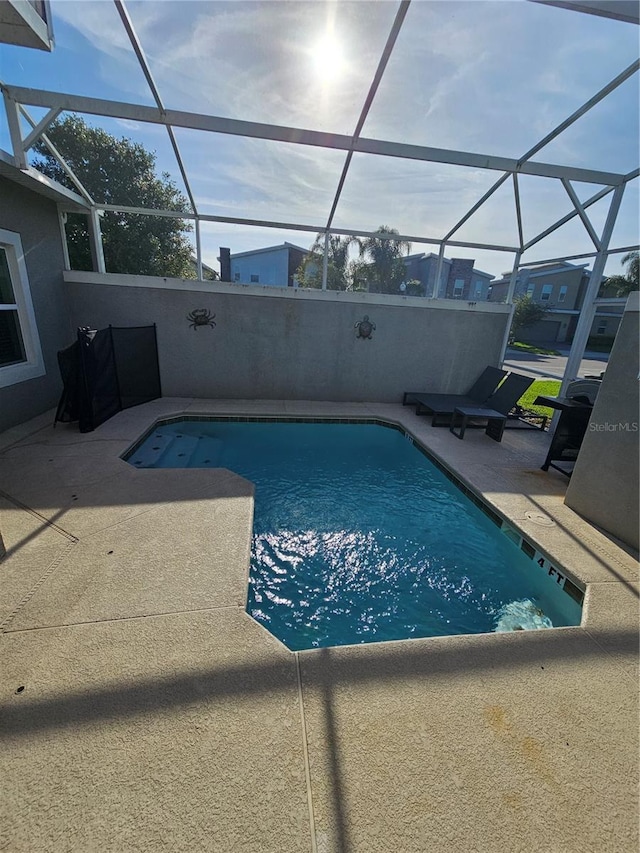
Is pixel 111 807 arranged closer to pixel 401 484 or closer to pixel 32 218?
pixel 401 484

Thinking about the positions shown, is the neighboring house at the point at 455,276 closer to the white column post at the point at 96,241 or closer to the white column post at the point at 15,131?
the white column post at the point at 96,241

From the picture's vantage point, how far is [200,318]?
289 inches

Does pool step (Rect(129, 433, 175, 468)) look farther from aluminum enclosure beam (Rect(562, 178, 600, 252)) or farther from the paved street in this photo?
aluminum enclosure beam (Rect(562, 178, 600, 252))

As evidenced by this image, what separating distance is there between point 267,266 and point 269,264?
0.21 meters

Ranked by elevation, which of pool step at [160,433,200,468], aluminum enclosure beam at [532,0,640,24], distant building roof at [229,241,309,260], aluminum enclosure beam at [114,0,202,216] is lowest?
pool step at [160,433,200,468]

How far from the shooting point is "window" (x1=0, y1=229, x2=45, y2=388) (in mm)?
5340

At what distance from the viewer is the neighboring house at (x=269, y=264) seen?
24188mm

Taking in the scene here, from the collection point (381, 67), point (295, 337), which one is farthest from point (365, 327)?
point (381, 67)

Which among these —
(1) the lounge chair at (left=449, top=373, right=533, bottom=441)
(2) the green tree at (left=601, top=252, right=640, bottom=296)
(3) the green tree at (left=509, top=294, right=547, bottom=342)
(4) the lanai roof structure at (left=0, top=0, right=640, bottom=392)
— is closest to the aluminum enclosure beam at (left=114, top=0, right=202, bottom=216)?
→ (4) the lanai roof structure at (left=0, top=0, right=640, bottom=392)

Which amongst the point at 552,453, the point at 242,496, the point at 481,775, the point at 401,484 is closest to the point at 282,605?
the point at 242,496

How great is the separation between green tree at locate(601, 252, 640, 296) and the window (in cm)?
978

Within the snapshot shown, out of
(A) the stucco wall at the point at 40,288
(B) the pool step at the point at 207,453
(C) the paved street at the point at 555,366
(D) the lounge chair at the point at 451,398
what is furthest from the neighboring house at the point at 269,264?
(B) the pool step at the point at 207,453

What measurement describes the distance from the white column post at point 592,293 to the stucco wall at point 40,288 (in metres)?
9.42

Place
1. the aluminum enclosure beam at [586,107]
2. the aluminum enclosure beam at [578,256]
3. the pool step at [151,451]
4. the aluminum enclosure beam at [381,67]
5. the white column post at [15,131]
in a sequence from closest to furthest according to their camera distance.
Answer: the aluminum enclosure beam at [381,67]
the aluminum enclosure beam at [586,107]
the white column post at [15,131]
the pool step at [151,451]
the aluminum enclosure beam at [578,256]
